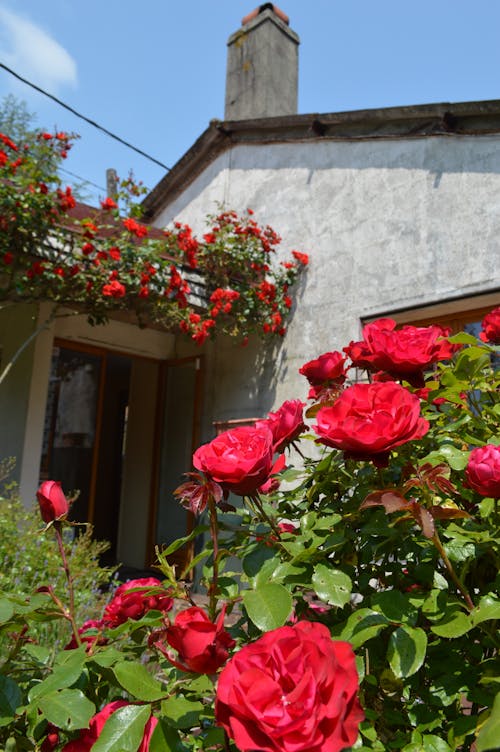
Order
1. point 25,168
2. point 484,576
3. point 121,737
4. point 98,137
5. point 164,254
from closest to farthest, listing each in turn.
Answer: point 121,737 < point 484,576 < point 25,168 < point 164,254 < point 98,137

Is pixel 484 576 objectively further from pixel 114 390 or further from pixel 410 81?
pixel 114 390

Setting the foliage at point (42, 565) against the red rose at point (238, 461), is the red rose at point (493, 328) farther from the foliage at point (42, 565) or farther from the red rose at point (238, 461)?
the foliage at point (42, 565)

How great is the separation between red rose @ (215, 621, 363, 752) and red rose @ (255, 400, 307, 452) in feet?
1.48

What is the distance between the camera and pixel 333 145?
5.62 m

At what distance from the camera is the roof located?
4.46 m

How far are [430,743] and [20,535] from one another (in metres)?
3.63

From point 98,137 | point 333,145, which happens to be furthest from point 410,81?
point 98,137

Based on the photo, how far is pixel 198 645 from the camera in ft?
2.33

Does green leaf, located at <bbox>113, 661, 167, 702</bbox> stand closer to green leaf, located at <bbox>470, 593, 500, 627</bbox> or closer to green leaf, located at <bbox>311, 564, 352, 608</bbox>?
green leaf, located at <bbox>311, 564, 352, 608</bbox>

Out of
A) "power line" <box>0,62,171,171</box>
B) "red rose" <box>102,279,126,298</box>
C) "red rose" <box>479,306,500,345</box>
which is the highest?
"power line" <box>0,62,171,171</box>

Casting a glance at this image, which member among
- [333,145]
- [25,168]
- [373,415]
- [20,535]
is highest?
[333,145]

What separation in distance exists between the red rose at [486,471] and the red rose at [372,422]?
91mm

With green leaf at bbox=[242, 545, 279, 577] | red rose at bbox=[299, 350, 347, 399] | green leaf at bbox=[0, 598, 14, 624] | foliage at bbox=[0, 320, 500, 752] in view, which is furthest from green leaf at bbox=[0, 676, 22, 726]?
red rose at bbox=[299, 350, 347, 399]

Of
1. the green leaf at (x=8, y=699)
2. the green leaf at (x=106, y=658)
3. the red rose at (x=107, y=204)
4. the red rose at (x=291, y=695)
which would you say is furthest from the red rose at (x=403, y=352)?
the red rose at (x=107, y=204)
